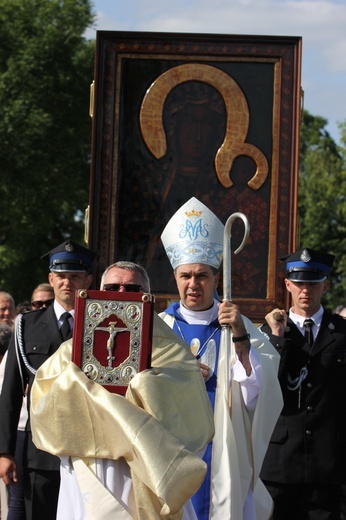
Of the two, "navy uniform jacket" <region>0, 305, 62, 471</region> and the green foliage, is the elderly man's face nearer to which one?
"navy uniform jacket" <region>0, 305, 62, 471</region>

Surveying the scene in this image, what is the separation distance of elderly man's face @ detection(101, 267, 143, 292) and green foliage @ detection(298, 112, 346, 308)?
2838 cm

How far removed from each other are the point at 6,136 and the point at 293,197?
57.3 feet

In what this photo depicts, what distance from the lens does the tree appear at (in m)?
26.0

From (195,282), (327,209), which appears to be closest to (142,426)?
(195,282)

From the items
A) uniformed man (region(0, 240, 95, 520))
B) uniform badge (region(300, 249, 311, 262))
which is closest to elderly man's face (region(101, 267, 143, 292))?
uniformed man (region(0, 240, 95, 520))

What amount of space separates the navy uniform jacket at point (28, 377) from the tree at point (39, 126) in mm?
19217

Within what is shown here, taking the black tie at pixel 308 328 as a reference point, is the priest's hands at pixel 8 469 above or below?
below

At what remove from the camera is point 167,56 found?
9.25m

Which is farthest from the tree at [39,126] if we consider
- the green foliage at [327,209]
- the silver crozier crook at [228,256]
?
the silver crozier crook at [228,256]

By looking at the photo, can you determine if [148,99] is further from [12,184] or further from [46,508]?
[12,184]

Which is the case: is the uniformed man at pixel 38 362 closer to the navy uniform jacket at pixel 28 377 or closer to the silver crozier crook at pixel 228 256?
the navy uniform jacket at pixel 28 377

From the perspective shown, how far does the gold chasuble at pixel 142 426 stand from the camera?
489 centimetres

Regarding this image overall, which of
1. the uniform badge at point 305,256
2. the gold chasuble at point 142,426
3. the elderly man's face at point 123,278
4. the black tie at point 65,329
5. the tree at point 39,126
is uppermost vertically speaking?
the tree at point 39,126

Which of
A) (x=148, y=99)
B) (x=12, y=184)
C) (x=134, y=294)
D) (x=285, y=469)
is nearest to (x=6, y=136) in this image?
(x=12, y=184)
